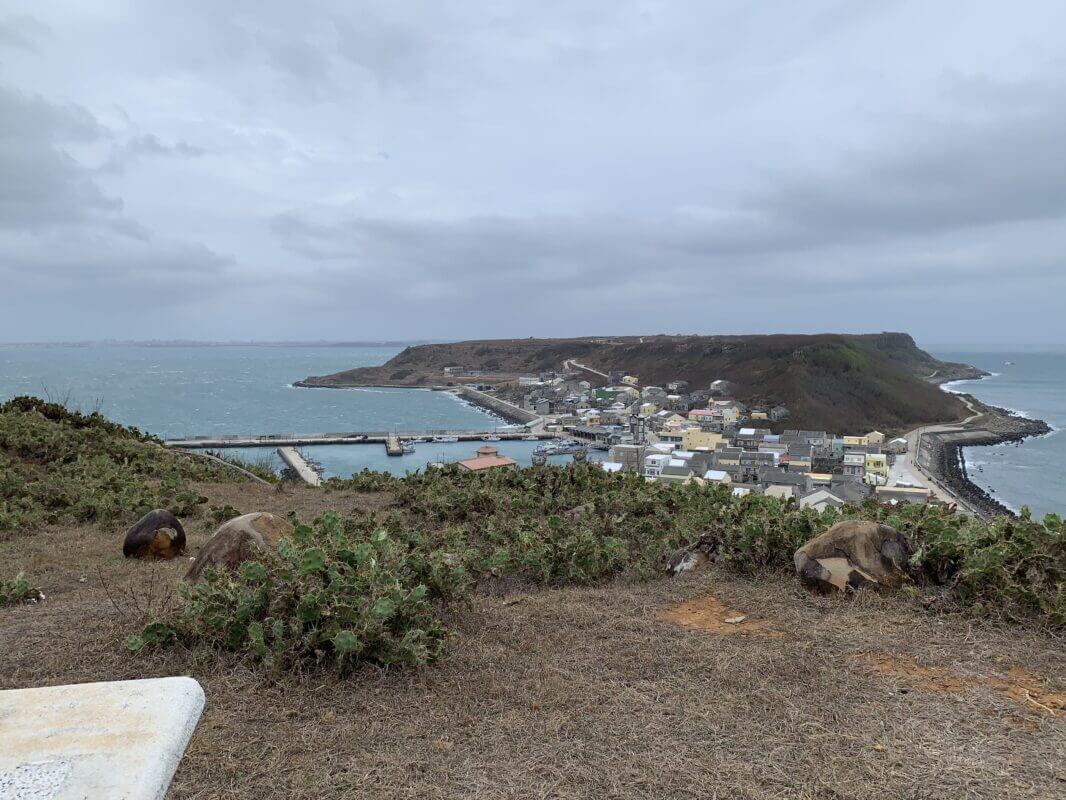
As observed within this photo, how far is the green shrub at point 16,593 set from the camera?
4.82 meters

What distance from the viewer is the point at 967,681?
3418 mm

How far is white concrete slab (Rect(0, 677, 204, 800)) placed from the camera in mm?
1529

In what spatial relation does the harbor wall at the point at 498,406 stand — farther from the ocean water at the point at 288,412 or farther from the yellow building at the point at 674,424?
the yellow building at the point at 674,424

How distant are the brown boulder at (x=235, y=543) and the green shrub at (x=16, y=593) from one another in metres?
1.27

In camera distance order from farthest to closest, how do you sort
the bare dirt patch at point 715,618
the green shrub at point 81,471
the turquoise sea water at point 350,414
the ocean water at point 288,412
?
1. the ocean water at point 288,412
2. the turquoise sea water at point 350,414
3. the green shrub at point 81,471
4. the bare dirt patch at point 715,618

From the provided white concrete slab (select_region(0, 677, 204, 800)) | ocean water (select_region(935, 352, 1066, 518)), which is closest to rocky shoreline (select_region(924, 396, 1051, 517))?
ocean water (select_region(935, 352, 1066, 518))

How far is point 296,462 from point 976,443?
170 ft

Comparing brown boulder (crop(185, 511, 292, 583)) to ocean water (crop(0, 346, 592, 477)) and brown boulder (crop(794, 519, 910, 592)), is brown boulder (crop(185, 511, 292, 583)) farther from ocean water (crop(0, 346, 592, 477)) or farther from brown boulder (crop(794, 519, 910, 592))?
ocean water (crop(0, 346, 592, 477))

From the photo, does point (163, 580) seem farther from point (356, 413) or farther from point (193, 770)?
point (356, 413)

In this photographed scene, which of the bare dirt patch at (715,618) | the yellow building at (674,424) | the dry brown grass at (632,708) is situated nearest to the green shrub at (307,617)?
the dry brown grass at (632,708)

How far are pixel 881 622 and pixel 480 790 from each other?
3.11 m

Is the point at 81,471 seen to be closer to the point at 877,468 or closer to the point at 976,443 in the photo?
the point at 877,468

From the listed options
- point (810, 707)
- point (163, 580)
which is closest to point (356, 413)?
point (163, 580)

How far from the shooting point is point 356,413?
63250 millimetres
